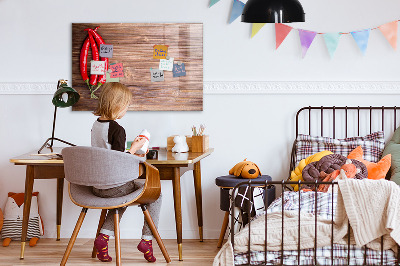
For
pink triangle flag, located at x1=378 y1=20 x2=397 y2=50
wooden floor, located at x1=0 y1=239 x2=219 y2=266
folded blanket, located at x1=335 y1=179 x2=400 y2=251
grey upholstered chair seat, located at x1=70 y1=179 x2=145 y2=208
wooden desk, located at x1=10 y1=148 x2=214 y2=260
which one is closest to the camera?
folded blanket, located at x1=335 y1=179 x2=400 y2=251

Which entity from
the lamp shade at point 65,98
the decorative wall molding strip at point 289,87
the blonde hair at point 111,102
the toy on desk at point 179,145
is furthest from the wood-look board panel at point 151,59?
the blonde hair at point 111,102

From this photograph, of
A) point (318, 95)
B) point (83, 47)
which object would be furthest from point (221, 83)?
point (83, 47)

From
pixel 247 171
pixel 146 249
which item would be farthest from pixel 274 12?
pixel 146 249

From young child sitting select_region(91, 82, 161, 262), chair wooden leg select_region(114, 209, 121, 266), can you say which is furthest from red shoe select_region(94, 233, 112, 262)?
chair wooden leg select_region(114, 209, 121, 266)

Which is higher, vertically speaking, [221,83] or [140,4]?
[140,4]

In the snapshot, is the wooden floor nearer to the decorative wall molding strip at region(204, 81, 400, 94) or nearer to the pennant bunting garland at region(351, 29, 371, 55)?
the decorative wall molding strip at region(204, 81, 400, 94)

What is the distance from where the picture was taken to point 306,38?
4266 millimetres

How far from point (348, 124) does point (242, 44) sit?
37.4 inches

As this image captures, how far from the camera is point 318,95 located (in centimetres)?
432

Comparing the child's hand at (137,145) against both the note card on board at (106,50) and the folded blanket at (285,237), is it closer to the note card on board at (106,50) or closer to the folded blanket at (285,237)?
the folded blanket at (285,237)

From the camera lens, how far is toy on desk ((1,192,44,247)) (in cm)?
424

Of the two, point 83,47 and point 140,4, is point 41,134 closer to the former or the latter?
point 83,47

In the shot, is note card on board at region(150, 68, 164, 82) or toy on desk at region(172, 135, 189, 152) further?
note card on board at region(150, 68, 164, 82)

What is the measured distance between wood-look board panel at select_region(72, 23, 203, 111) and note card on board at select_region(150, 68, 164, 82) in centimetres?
3
